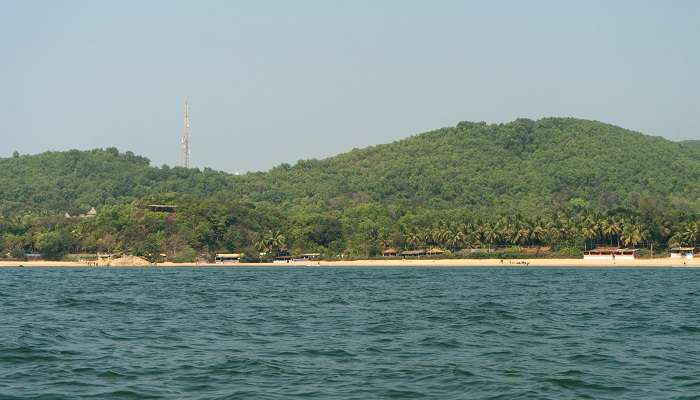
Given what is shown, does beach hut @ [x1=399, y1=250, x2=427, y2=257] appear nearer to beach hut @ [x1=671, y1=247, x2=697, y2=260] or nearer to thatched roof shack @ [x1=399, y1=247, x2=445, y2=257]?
thatched roof shack @ [x1=399, y1=247, x2=445, y2=257]

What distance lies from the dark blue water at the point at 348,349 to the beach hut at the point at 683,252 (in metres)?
104

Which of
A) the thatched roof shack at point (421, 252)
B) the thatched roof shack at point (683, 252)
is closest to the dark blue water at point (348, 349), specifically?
the thatched roof shack at point (683, 252)

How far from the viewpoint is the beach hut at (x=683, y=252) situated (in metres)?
166

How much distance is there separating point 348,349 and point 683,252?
144 meters

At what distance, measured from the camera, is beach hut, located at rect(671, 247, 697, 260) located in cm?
16575

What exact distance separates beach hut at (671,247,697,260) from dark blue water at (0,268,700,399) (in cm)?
10440

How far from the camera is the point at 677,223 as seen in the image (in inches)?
6934

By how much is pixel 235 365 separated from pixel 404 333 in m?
12.7

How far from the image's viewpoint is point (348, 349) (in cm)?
3778

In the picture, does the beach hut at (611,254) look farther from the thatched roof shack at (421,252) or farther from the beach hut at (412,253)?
the beach hut at (412,253)

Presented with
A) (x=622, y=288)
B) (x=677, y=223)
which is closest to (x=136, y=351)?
(x=622, y=288)

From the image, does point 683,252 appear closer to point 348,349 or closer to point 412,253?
point 412,253

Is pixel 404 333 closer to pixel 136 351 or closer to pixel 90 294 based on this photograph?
pixel 136 351

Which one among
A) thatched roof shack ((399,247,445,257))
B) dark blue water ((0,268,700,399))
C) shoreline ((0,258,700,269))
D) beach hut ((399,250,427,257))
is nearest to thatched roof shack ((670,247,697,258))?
shoreline ((0,258,700,269))
